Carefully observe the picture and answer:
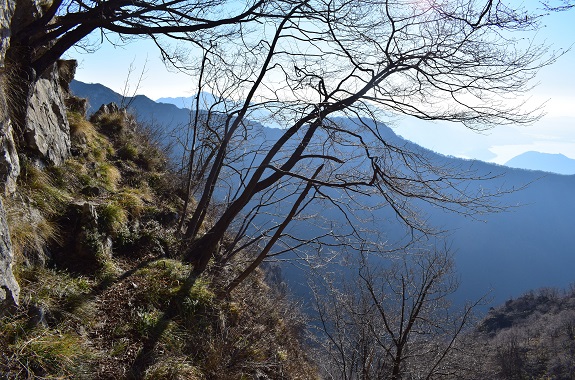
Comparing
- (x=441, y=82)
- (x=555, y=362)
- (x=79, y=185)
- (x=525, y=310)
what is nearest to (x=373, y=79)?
(x=441, y=82)

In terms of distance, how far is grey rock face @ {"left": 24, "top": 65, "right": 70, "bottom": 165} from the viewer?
5.23 meters

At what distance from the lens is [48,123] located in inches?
229

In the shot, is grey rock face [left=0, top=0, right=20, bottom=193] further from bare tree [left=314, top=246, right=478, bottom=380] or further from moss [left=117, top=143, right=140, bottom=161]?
bare tree [left=314, top=246, right=478, bottom=380]

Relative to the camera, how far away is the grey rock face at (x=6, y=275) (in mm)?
2992

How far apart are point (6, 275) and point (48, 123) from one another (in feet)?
11.1

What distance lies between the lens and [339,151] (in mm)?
6004

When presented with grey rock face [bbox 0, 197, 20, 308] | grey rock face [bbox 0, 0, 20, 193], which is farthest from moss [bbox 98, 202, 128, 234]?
grey rock face [bbox 0, 197, 20, 308]

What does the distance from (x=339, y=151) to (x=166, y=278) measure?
2.84 metres

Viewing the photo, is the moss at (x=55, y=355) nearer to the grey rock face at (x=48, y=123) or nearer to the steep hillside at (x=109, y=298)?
the steep hillside at (x=109, y=298)

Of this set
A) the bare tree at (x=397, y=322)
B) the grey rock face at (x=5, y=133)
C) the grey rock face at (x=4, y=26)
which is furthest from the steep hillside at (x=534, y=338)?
the grey rock face at (x=4, y=26)

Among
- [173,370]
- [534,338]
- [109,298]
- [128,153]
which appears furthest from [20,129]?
[534,338]

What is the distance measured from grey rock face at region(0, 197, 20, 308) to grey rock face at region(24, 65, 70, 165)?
2260 millimetres

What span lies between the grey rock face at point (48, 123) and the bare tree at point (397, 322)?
5.64m

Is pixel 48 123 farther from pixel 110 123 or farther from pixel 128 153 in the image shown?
pixel 110 123
